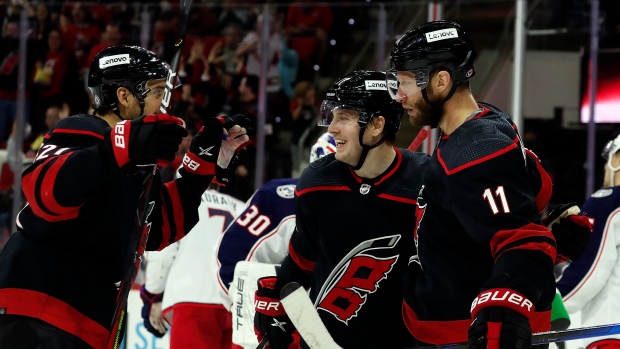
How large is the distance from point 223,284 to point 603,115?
2635 millimetres

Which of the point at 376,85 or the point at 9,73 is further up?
the point at 376,85

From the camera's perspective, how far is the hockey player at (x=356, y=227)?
3057 millimetres

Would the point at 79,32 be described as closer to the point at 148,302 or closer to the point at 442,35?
the point at 148,302

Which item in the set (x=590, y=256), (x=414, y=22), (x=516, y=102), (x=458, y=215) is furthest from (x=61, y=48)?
(x=458, y=215)

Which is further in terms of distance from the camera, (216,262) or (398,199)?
(216,262)

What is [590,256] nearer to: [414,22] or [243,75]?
[414,22]

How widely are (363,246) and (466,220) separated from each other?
0.68 m

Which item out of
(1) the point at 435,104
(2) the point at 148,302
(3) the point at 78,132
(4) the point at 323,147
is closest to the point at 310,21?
(4) the point at 323,147

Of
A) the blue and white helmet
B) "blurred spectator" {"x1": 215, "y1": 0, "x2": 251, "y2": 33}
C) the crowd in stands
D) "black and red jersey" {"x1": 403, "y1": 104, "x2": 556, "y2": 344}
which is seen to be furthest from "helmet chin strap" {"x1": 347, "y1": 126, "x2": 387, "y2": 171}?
"blurred spectator" {"x1": 215, "y1": 0, "x2": 251, "y2": 33}

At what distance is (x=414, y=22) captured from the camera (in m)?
6.05

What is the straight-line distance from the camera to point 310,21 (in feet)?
21.7

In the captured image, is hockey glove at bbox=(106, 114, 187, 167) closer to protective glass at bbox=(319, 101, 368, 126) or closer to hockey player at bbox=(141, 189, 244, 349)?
protective glass at bbox=(319, 101, 368, 126)

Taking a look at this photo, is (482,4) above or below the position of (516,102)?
above

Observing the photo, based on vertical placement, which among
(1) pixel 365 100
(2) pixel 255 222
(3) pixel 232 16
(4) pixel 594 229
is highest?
(3) pixel 232 16
